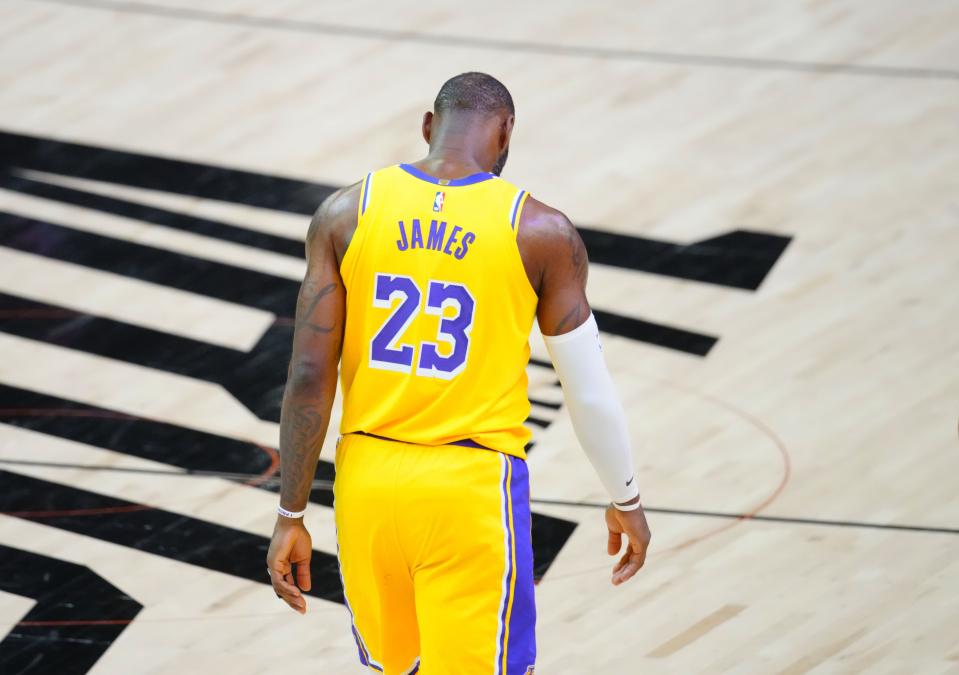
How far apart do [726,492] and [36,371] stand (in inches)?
107

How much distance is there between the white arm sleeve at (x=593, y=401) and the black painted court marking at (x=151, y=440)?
5.63ft

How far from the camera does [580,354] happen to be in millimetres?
3203

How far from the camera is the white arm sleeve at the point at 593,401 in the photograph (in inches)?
126

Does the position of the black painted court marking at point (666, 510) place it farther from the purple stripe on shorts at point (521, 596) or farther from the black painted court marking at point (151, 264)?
the purple stripe on shorts at point (521, 596)

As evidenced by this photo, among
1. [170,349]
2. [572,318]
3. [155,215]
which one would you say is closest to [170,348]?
[170,349]

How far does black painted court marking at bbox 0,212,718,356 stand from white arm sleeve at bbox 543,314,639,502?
272 centimetres

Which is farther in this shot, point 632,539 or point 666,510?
point 666,510

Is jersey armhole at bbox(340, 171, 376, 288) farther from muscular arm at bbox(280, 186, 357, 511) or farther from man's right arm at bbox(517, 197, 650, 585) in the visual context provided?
man's right arm at bbox(517, 197, 650, 585)

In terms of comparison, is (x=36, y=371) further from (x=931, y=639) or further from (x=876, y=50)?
(x=876, y=50)

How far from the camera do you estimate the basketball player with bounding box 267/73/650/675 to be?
10.2ft

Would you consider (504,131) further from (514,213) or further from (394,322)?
(394,322)

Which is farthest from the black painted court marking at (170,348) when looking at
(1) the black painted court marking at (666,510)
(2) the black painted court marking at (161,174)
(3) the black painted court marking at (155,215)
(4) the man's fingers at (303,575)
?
(4) the man's fingers at (303,575)

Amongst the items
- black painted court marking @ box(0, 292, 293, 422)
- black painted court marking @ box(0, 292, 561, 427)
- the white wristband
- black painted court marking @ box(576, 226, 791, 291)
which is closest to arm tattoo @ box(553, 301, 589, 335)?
the white wristband

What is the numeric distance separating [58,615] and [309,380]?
1818mm
